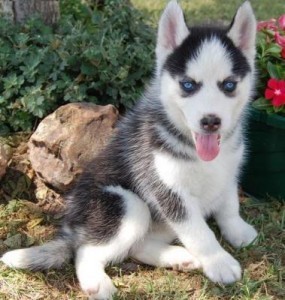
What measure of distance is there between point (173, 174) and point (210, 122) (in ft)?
1.72

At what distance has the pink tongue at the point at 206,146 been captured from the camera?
343cm

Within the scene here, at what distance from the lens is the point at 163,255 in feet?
12.4

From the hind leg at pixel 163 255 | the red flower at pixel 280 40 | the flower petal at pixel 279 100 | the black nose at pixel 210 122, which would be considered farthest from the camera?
the red flower at pixel 280 40

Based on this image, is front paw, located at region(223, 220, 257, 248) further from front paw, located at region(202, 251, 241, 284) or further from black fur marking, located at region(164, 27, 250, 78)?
black fur marking, located at region(164, 27, 250, 78)

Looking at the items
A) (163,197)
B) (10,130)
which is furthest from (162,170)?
(10,130)

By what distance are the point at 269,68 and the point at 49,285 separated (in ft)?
7.21

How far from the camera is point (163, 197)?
369 cm

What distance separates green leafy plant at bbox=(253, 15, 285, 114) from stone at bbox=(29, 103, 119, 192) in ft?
3.77

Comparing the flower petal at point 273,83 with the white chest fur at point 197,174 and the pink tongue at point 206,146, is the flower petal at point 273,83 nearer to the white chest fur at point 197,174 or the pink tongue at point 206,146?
the white chest fur at point 197,174

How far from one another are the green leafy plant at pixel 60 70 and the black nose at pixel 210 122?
1672 mm

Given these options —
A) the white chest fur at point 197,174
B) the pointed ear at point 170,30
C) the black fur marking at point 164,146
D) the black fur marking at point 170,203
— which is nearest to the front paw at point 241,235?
the white chest fur at point 197,174

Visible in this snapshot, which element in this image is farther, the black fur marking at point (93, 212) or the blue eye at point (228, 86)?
the black fur marking at point (93, 212)

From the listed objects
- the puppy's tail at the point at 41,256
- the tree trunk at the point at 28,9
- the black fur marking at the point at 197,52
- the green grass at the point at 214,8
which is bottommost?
the green grass at the point at 214,8

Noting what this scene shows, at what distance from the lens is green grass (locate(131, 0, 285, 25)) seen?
817 cm
